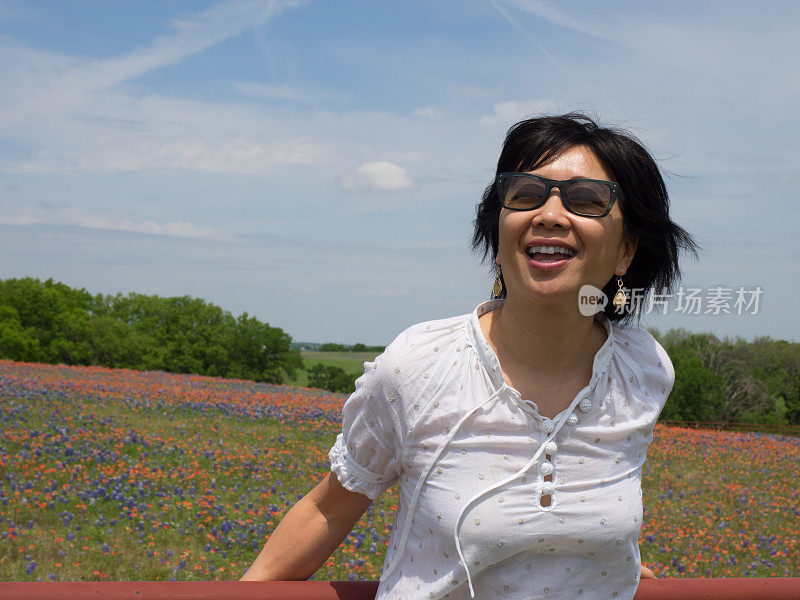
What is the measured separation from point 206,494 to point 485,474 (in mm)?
6979

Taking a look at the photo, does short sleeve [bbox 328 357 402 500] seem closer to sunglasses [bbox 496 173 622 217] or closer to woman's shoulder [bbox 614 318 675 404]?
sunglasses [bbox 496 173 622 217]

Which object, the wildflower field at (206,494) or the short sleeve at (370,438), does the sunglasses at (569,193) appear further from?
the wildflower field at (206,494)

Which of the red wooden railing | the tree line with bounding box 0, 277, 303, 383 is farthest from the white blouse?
the tree line with bounding box 0, 277, 303, 383

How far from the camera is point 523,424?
171cm

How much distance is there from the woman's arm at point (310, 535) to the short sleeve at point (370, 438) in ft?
0.26

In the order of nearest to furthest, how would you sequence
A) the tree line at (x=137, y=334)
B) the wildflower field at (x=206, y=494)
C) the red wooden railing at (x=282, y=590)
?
1. the red wooden railing at (x=282, y=590)
2. the wildflower field at (x=206, y=494)
3. the tree line at (x=137, y=334)

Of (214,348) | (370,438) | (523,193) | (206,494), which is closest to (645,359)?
(523,193)

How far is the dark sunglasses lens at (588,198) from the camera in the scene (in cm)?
170

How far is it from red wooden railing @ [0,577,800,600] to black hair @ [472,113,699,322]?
2.62 ft

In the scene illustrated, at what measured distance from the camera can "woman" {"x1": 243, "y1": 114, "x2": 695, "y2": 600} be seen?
5.43 feet

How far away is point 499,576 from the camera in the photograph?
5.45 ft

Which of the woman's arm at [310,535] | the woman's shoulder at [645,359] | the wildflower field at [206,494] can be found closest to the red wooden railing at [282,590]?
the woman's arm at [310,535]

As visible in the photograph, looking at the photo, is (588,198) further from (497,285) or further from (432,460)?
(432,460)

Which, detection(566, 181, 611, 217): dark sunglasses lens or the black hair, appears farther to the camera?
the black hair
